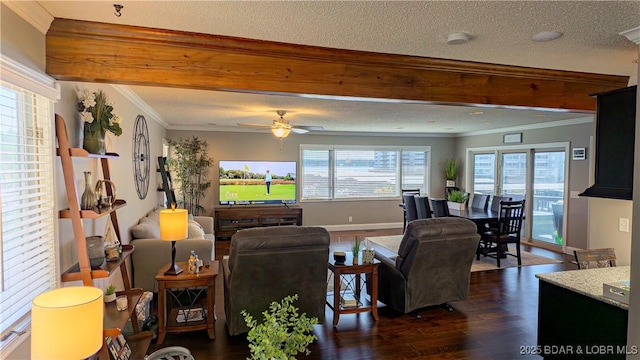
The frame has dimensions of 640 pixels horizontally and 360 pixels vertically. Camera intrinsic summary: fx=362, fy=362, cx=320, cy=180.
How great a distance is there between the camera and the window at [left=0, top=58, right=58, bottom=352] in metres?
1.88

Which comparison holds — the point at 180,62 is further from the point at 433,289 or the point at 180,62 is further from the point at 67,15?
the point at 433,289

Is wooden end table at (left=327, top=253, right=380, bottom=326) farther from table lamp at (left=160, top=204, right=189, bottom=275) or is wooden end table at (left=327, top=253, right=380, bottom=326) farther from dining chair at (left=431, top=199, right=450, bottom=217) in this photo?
dining chair at (left=431, top=199, right=450, bottom=217)

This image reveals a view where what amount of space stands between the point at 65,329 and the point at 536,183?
805cm

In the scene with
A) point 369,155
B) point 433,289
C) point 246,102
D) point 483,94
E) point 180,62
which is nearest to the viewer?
point 180,62

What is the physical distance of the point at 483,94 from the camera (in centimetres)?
325

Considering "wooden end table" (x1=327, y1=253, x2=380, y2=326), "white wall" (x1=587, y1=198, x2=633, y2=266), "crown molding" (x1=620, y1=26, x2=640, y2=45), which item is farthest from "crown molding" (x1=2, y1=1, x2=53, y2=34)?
"white wall" (x1=587, y1=198, x2=633, y2=266)

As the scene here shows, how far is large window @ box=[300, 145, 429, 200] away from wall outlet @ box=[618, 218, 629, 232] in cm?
597

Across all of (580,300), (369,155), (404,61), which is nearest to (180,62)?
(404,61)

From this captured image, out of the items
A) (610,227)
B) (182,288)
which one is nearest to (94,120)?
(182,288)

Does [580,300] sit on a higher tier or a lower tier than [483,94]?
lower

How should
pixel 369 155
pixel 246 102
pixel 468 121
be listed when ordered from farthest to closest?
pixel 369 155 → pixel 468 121 → pixel 246 102

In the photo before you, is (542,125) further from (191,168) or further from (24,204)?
(24,204)

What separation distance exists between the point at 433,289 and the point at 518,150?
527 centimetres

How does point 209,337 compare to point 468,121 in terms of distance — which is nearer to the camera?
point 209,337
